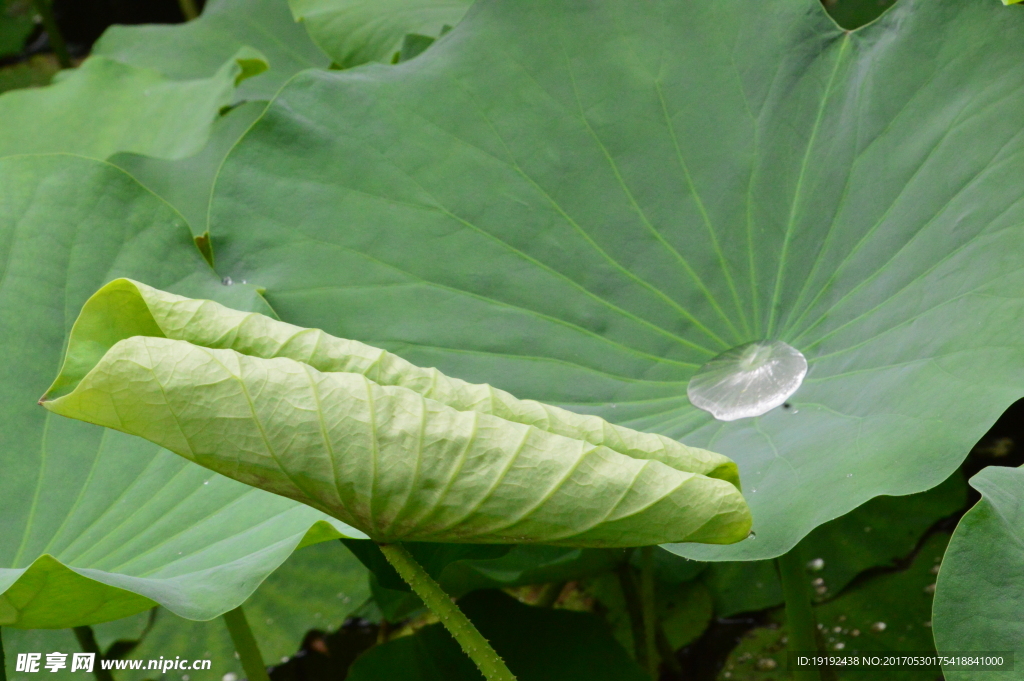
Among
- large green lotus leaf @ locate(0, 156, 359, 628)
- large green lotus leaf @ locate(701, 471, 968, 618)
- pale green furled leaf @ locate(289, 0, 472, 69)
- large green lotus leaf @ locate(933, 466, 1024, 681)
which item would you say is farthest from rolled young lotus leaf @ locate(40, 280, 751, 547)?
pale green furled leaf @ locate(289, 0, 472, 69)

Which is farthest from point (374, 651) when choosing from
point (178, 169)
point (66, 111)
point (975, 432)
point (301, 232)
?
point (66, 111)

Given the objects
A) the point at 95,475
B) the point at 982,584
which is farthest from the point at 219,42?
the point at 982,584

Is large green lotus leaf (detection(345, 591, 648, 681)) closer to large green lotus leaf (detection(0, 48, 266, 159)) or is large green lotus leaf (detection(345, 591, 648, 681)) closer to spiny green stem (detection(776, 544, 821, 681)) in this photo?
spiny green stem (detection(776, 544, 821, 681))

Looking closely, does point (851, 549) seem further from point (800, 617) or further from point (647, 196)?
point (647, 196)

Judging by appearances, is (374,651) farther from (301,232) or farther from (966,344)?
(966,344)

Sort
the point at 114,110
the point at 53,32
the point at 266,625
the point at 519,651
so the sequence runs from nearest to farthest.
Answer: the point at 519,651, the point at 266,625, the point at 114,110, the point at 53,32

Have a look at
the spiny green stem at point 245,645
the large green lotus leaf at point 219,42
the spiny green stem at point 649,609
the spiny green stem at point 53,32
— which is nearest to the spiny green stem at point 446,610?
the spiny green stem at point 245,645
